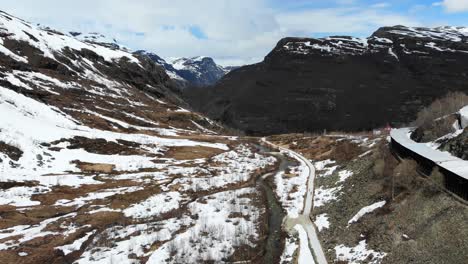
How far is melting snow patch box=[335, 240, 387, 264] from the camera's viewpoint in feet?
90.8

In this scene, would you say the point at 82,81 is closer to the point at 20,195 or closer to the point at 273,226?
the point at 20,195

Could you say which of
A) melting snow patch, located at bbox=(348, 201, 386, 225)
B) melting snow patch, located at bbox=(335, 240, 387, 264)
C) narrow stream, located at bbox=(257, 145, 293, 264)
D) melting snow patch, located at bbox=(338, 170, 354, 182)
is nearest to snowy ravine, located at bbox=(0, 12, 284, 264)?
narrow stream, located at bbox=(257, 145, 293, 264)

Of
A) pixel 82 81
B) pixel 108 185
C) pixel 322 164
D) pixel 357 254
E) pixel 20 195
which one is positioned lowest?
pixel 322 164

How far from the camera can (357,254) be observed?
96.3 feet

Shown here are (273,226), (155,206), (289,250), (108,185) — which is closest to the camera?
(289,250)

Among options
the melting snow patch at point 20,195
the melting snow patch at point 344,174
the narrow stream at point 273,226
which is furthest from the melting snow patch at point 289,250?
the melting snow patch at point 20,195

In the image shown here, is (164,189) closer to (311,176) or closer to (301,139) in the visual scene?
(311,176)

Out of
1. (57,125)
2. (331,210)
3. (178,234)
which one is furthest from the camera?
(57,125)

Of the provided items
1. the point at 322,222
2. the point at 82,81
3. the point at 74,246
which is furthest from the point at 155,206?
the point at 82,81

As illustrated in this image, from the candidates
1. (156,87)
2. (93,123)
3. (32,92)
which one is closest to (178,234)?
(93,123)

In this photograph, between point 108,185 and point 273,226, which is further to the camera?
point 108,185

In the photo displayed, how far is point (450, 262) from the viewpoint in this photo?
23.4 meters

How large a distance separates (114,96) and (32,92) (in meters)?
39.0

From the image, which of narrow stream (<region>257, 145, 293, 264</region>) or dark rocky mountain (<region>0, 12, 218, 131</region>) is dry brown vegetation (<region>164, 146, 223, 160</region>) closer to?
dark rocky mountain (<region>0, 12, 218, 131</region>)
